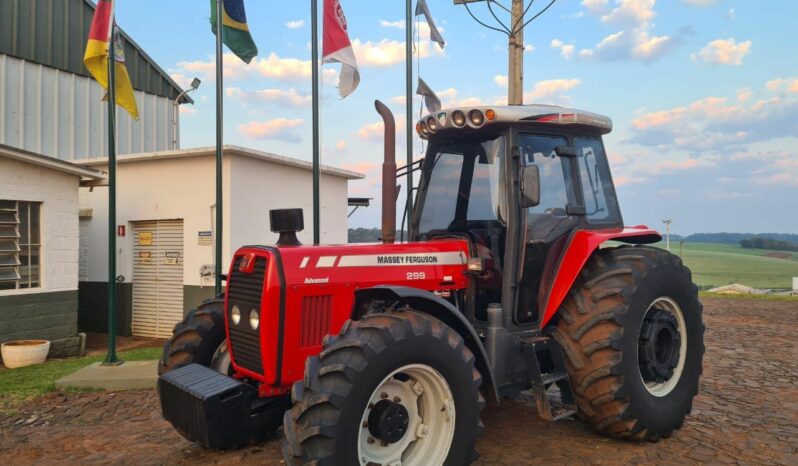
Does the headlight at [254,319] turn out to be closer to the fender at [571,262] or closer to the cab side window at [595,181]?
the fender at [571,262]

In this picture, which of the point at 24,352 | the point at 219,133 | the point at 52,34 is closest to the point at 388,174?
the point at 219,133

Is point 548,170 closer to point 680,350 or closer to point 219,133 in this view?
point 680,350

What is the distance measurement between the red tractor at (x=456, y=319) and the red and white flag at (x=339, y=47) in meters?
4.57

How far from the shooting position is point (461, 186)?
14.7 feet

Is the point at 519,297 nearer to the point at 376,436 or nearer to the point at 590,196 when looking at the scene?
the point at 590,196

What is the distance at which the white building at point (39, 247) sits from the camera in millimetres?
8812

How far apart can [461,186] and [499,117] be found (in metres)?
0.66

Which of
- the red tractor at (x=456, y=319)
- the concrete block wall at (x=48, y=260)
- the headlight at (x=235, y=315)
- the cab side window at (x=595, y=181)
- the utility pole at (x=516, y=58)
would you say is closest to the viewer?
the red tractor at (x=456, y=319)

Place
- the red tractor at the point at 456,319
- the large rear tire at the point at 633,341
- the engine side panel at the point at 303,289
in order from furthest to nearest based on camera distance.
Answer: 1. the large rear tire at the point at 633,341
2. the engine side panel at the point at 303,289
3. the red tractor at the point at 456,319

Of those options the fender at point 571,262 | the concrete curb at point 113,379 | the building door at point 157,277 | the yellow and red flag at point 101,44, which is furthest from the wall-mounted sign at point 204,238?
the fender at point 571,262

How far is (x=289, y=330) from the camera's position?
3535 mm

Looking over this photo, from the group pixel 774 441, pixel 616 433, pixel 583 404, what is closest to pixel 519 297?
pixel 583 404

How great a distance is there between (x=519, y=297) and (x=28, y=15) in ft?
46.2

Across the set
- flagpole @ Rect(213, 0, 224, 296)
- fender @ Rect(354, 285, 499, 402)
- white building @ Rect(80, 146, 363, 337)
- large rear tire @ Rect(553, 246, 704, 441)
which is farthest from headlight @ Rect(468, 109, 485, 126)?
white building @ Rect(80, 146, 363, 337)
